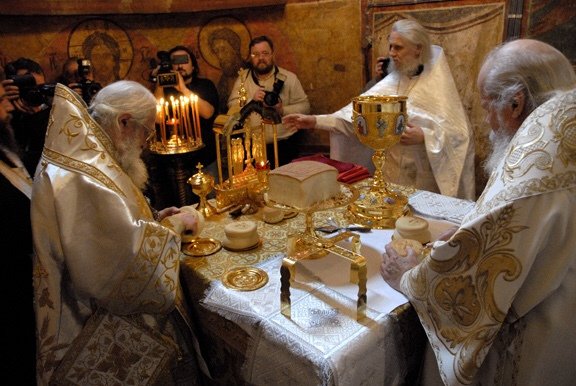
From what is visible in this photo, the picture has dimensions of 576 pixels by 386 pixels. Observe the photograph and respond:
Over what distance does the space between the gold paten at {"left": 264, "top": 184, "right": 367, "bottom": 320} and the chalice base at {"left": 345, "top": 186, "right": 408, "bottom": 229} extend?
1.07 ft

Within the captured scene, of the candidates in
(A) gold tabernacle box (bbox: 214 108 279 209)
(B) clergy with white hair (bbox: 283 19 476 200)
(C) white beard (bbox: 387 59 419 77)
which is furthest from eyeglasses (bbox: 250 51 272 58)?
(A) gold tabernacle box (bbox: 214 108 279 209)

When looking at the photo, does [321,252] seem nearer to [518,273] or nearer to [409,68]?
[518,273]

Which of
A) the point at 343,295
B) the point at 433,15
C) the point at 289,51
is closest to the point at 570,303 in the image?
the point at 343,295

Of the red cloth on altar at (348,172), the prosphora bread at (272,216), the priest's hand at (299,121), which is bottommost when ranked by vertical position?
the prosphora bread at (272,216)

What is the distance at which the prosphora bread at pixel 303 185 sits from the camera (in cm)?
157

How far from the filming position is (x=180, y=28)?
514 centimetres

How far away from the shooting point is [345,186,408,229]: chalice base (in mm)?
2109

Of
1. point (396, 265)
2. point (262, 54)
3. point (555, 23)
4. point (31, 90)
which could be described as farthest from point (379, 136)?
point (262, 54)

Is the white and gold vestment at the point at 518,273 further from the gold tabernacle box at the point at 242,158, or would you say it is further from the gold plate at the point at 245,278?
the gold tabernacle box at the point at 242,158

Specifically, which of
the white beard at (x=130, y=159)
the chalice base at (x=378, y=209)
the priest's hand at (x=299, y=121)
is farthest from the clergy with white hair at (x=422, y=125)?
the white beard at (x=130, y=159)

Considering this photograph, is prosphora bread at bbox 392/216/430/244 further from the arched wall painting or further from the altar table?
the arched wall painting

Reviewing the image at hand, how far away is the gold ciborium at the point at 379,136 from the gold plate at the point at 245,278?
2.19ft

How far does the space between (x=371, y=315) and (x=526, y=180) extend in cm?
61

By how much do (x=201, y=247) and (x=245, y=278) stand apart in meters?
0.36
